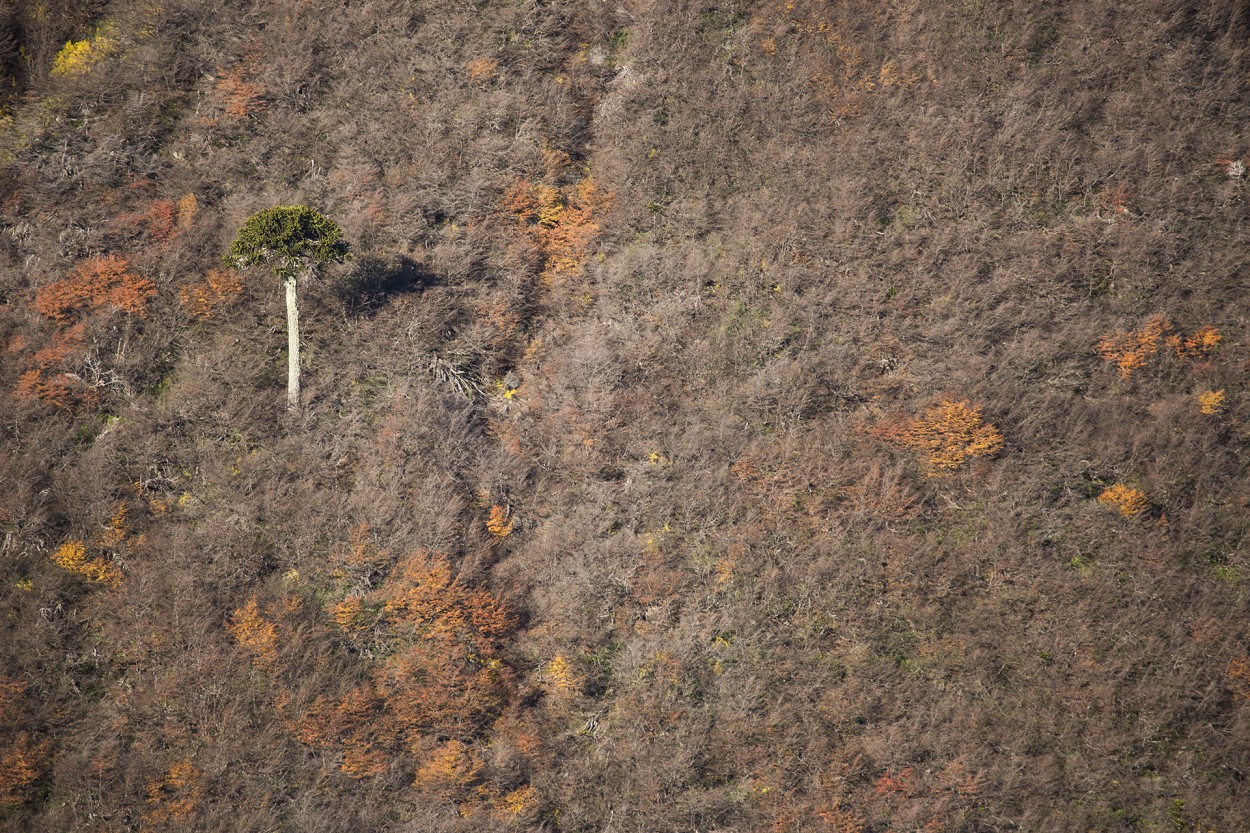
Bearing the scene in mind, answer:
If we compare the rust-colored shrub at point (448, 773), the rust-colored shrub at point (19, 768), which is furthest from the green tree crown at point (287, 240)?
the rust-colored shrub at point (448, 773)

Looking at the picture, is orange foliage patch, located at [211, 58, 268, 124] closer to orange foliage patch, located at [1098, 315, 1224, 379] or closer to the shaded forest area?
the shaded forest area

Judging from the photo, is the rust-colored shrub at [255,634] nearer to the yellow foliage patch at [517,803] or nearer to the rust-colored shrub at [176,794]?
the rust-colored shrub at [176,794]

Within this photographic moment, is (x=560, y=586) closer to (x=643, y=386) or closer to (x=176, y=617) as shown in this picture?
(x=643, y=386)

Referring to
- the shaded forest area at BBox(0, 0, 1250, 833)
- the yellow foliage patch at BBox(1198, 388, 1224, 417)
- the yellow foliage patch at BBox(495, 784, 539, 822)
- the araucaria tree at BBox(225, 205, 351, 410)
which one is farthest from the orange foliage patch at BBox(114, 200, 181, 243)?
the yellow foliage patch at BBox(1198, 388, 1224, 417)

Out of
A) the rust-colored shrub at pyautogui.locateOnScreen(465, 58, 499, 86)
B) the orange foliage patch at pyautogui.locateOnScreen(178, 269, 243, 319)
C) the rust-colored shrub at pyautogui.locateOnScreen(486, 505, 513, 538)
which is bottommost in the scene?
the rust-colored shrub at pyautogui.locateOnScreen(486, 505, 513, 538)

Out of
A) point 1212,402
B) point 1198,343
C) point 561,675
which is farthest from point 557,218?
point 1212,402

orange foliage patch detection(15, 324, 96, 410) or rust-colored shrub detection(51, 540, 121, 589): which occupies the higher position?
orange foliage patch detection(15, 324, 96, 410)

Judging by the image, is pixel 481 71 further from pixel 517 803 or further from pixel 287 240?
pixel 517 803
